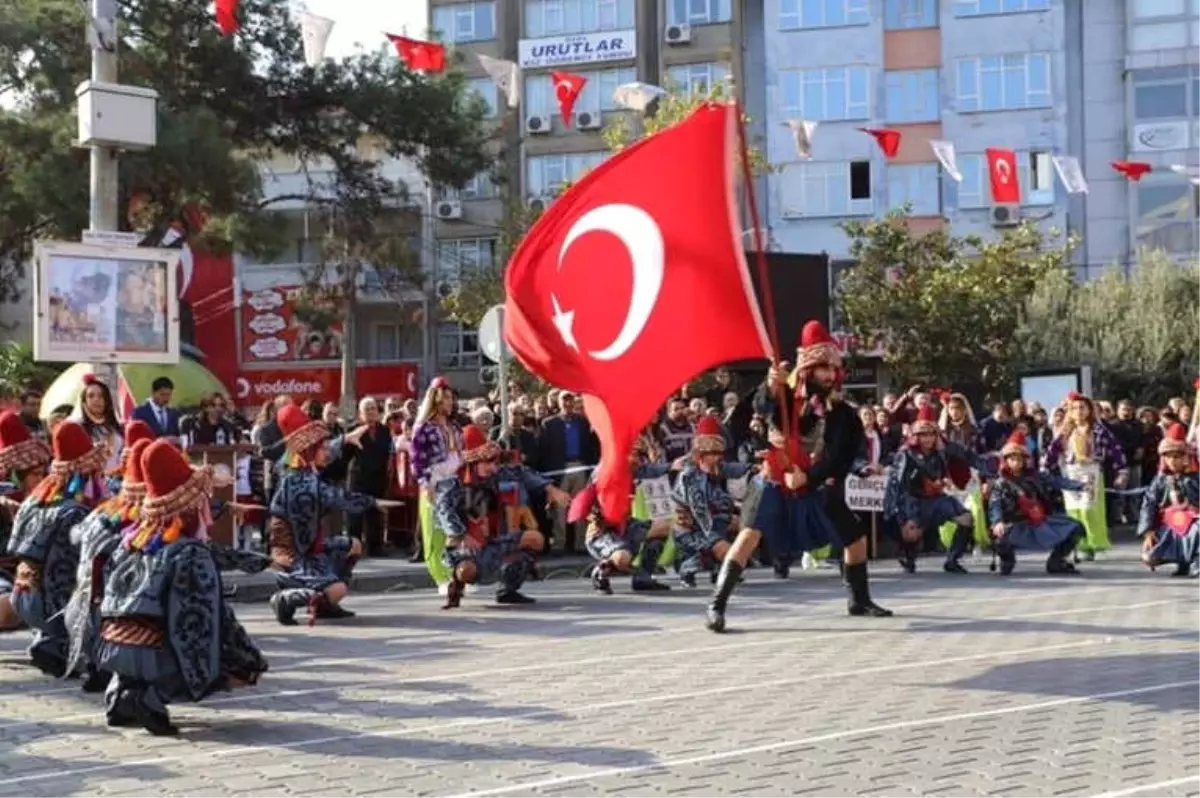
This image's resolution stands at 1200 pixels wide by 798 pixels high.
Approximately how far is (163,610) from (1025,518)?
10.3m

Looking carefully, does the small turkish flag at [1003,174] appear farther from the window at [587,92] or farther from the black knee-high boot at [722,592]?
the black knee-high boot at [722,592]

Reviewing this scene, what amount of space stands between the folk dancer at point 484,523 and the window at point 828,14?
112 ft

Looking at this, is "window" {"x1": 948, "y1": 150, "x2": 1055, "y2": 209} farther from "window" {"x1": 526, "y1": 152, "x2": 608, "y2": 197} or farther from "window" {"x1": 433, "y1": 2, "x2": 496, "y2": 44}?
"window" {"x1": 433, "y1": 2, "x2": 496, "y2": 44}

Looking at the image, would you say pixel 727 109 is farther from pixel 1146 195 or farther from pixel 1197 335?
pixel 1146 195

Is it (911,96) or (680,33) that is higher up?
(680,33)

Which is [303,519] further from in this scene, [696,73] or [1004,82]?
[696,73]

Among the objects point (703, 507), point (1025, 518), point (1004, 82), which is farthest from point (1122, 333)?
point (703, 507)

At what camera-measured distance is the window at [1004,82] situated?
4434 cm

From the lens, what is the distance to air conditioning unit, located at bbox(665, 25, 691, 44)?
47312 mm

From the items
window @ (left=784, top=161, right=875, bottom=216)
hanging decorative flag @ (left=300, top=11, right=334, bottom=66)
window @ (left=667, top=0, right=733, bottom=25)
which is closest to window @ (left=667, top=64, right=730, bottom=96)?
window @ (left=667, top=0, right=733, bottom=25)

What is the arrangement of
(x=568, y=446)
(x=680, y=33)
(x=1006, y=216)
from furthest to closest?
(x=680, y=33) → (x=1006, y=216) → (x=568, y=446)

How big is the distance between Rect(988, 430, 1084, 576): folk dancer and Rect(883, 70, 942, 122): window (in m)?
30.3

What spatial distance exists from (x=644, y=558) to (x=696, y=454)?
3.51 feet

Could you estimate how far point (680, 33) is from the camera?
47.3 m
